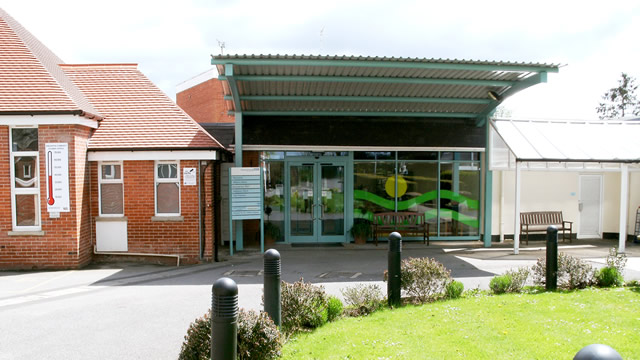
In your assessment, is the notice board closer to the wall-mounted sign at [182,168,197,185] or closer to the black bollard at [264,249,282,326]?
the wall-mounted sign at [182,168,197,185]

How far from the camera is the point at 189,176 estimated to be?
10867mm

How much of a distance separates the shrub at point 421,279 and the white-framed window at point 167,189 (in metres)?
6.42

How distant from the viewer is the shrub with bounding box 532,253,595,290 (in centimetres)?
749

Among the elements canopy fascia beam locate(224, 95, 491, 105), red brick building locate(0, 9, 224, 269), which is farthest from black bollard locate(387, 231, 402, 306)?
canopy fascia beam locate(224, 95, 491, 105)

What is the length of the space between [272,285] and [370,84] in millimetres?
8025

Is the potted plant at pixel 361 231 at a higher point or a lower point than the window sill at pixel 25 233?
lower

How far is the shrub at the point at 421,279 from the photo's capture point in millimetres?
6719

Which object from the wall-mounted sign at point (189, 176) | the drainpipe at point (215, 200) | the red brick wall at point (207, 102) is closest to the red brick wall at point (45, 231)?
the wall-mounted sign at point (189, 176)

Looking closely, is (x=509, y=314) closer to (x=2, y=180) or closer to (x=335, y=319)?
(x=335, y=319)

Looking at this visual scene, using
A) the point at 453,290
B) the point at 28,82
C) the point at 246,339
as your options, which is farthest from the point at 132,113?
the point at 453,290

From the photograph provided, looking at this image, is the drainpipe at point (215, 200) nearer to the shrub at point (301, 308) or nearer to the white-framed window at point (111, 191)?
the white-framed window at point (111, 191)

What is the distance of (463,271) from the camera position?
964 centimetres

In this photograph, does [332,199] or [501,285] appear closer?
[501,285]

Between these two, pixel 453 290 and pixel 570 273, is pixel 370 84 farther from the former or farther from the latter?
pixel 570 273
